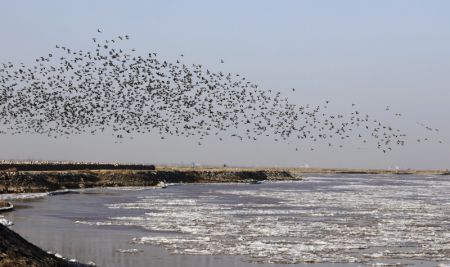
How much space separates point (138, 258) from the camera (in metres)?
27.6

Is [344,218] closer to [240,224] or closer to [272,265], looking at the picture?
[240,224]

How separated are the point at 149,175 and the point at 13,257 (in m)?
101

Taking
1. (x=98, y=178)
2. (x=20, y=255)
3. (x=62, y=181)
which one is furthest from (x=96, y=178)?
(x=20, y=255)

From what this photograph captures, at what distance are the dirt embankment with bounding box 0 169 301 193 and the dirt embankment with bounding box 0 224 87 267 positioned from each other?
5718cm

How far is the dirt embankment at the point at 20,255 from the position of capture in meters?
20.8

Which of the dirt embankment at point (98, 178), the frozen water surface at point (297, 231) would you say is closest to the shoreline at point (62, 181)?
the dirt embankment at point (98, 178)

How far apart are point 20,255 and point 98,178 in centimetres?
8689

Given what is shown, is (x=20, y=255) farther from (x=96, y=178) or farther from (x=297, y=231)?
(x=96, y=178)

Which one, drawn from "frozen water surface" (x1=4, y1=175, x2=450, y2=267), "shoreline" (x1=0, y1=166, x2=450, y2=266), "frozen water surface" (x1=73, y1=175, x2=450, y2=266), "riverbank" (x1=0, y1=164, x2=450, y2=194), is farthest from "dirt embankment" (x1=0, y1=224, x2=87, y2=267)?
"riverbank" (x1=0, y1=164, x2=450, y2=194)

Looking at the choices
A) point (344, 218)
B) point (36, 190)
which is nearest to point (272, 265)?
point (344, 218)

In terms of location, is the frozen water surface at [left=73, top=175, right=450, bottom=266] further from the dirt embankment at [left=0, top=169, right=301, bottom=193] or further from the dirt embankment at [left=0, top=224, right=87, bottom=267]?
the dirt embankment at [left=0, top=169, right=301, bottom=193]

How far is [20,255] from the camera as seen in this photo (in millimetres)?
21484

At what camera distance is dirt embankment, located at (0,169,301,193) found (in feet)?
277

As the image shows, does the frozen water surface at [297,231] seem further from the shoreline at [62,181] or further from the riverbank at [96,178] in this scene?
the riverbank at [96,178]
